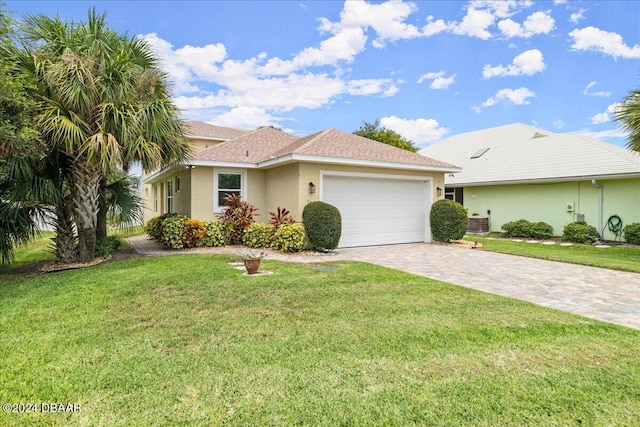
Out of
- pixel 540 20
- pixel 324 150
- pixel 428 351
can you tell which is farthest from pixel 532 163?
pixel 428 351

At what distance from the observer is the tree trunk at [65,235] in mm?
9320

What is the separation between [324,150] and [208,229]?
4.87 m

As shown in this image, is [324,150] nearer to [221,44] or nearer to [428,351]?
[428,351]

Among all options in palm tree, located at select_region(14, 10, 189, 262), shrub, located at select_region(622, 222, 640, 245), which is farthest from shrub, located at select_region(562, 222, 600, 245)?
palm tree, located at select_region(14, 10, 189, 262)

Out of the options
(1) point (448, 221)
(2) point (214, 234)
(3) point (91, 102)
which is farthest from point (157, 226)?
(1) point (448, 221)

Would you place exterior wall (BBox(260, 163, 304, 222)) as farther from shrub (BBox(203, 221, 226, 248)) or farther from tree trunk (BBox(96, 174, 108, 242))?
tree trunk (BBox(96, 174, 108, 242))

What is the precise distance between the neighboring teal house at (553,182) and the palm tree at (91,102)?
1665 cm

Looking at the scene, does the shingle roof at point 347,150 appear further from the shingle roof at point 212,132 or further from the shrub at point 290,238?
the shingle roof at point 212,132

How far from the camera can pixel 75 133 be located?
8.04 m

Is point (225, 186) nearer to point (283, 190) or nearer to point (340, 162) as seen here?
point (283, 190)

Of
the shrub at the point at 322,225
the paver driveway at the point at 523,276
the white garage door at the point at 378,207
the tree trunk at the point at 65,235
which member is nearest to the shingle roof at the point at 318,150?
the white garage door at the point at 378,207

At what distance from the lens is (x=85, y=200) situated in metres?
9.21

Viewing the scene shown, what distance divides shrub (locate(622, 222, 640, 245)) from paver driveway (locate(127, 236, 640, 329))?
6972mm

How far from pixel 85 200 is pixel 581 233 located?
1822cm
